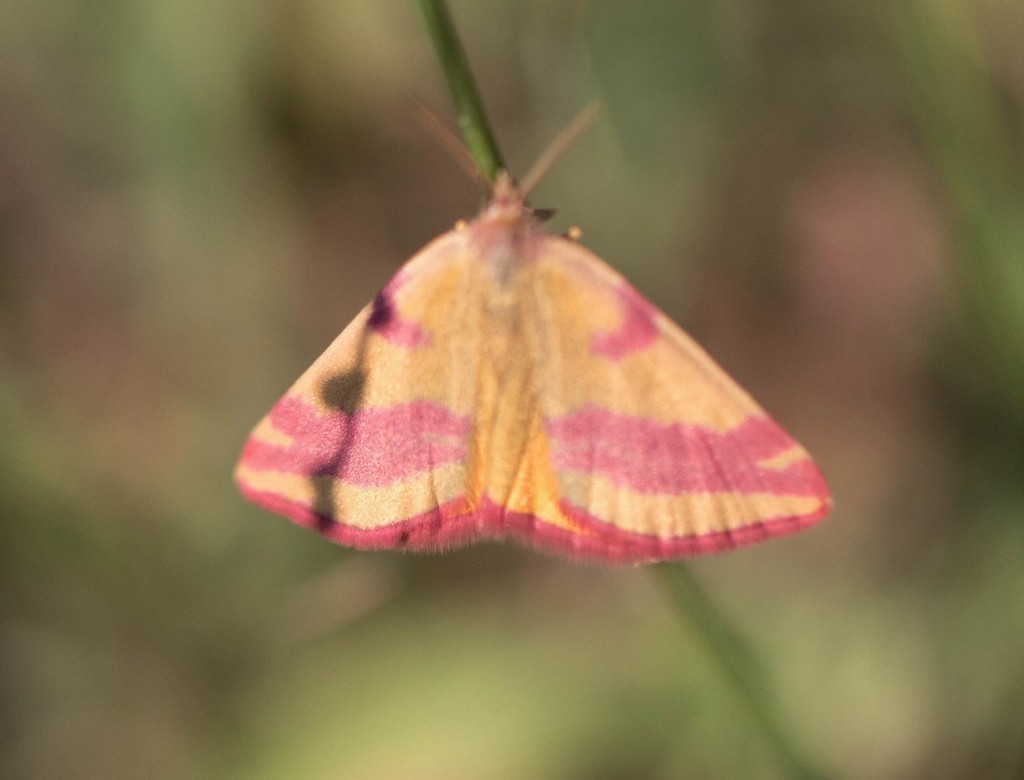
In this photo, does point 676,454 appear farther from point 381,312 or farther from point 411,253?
point 411,253

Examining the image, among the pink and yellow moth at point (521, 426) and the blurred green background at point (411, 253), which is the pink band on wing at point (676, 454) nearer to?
the pink and yellow moth at point (521, 426)

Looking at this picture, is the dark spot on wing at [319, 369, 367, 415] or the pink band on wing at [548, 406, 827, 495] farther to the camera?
the dark spot on wing at [319, 369, 367, 415]

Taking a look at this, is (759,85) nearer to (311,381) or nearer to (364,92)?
(364,92)

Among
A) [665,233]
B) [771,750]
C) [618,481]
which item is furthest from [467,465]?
[665,233]

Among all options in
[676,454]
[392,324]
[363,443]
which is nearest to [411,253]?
[392,324]

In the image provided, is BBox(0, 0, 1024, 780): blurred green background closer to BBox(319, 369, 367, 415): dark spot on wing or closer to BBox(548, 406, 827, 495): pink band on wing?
BBox(548, 406, 827, 495): pink band on wing

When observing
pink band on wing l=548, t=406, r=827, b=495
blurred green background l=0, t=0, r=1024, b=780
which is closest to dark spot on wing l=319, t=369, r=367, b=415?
pink band on wing l=548, t=406, r=827, b=495
